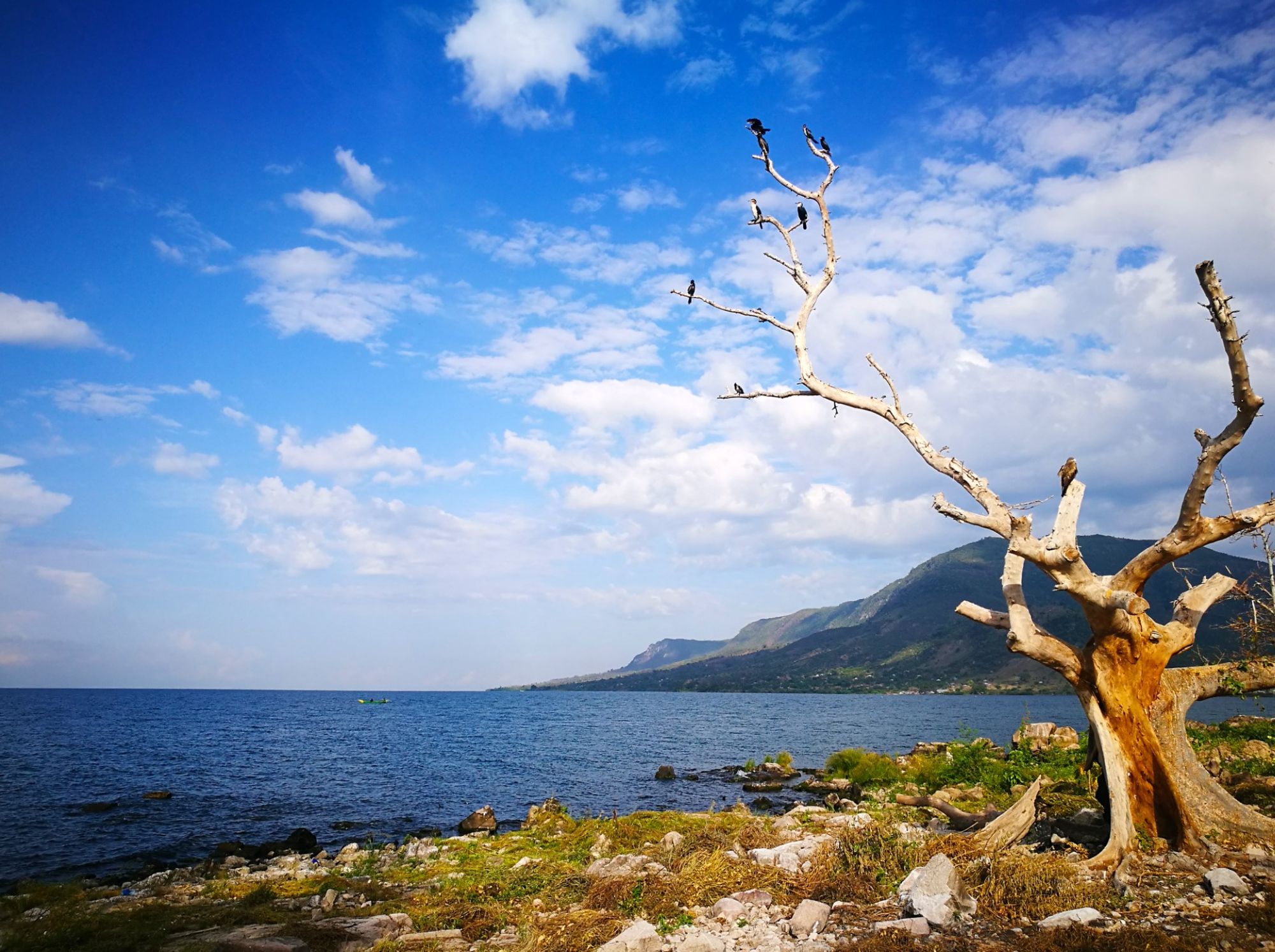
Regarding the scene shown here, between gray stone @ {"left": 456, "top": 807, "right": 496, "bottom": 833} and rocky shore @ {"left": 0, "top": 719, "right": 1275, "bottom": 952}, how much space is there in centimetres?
776

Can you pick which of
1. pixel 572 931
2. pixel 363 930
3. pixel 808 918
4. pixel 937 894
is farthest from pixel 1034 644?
pixel 363 930

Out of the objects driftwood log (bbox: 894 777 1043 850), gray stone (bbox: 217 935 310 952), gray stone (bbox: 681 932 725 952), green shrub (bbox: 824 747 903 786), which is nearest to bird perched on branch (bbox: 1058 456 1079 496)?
driftwood log (bbox: 894 777 1043 850)

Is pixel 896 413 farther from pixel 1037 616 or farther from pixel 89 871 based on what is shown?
pixel 1037 616

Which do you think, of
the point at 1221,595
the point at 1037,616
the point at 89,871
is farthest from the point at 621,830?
the point at 1037,616

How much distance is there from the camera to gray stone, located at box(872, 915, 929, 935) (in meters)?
6.96

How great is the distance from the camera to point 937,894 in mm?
7500

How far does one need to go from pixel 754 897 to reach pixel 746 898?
0.11m

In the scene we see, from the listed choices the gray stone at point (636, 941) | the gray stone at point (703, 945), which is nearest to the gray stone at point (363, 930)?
the gray stone at point (636, 941)

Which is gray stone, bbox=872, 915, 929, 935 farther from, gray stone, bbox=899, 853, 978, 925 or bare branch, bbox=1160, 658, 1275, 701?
bare branch, bbox=1160, 658, 1275, 701

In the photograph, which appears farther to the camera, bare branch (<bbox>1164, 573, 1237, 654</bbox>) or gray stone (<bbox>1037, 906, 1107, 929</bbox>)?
bare branch (<bbox>1164, 573, 1237, 654</bbox>)

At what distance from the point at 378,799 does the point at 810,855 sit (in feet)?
90.2

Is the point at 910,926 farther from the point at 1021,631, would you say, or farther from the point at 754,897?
the point at 1021,631

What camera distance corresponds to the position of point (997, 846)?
9406 mm

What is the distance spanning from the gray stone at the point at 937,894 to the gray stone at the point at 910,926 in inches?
5.3
